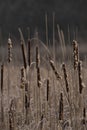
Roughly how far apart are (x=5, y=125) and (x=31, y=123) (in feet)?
0.70

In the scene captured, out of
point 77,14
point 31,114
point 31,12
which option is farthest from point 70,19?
point 31,114

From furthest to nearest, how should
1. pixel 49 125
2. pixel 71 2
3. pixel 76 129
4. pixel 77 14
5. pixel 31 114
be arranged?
pixel 71 2, pixel 77 14, pixel 31 114, pixel 49 125, pixel 76 129

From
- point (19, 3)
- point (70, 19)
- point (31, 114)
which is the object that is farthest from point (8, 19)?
point (31, 114)

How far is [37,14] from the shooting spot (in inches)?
1388

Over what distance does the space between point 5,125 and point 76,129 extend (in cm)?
65

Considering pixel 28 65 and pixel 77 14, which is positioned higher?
pixel 77 14

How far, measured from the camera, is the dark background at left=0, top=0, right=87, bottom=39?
33469 millimetres

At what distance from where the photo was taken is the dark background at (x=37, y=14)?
110ft

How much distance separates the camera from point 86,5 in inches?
1352

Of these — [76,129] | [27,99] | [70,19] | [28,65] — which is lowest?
[76,129]

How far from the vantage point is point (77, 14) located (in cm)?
3359

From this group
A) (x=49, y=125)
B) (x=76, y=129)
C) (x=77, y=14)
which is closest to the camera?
(x=76, y=129)

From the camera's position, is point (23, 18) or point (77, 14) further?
point (23, 18)

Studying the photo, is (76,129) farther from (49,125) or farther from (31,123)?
(31,123)
